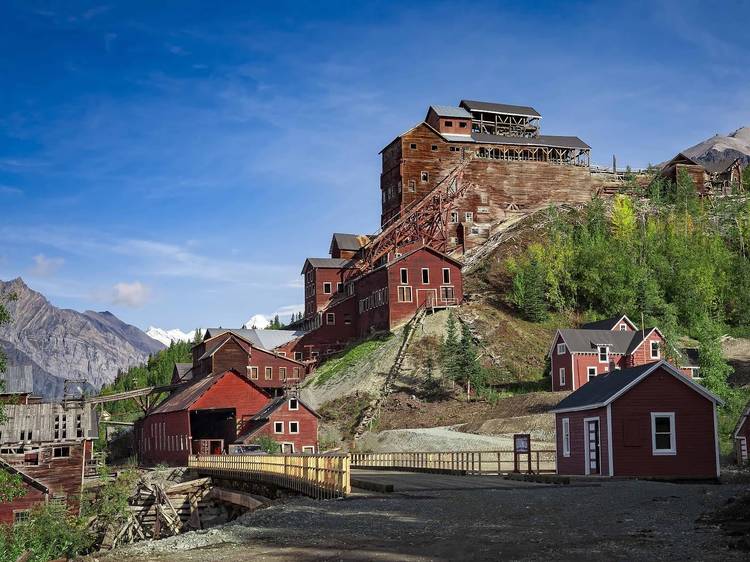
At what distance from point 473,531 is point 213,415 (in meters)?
60.4

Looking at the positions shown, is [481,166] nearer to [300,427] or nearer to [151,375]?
[300,427]

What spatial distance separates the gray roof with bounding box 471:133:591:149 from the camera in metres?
109

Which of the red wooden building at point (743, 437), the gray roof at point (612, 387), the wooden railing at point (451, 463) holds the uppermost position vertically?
the gray roof at point (612, 387)

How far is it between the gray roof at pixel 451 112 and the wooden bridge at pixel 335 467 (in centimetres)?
6109

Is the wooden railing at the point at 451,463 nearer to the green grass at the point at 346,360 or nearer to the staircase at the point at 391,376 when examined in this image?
the staircase at the point at 391,376

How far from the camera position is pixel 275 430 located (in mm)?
62719

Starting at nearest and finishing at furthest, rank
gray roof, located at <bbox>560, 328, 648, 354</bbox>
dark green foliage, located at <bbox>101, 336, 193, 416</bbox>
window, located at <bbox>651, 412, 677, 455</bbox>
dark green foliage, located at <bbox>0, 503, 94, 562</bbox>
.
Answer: dark green foliage, located at <bbox>0, 503, 94, 562</bbox> < window, located at <bbox>651, 412, 677, 455</bbox> < gray roof, located at <bbox>560, 328, 648, 354</bbox> < dark green foliage, located at <bbox>101, 336, 193, 416</bbox>

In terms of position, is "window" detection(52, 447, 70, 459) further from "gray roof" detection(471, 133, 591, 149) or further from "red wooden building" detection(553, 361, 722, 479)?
"gray roof" detection(471, 133, 591, 149)

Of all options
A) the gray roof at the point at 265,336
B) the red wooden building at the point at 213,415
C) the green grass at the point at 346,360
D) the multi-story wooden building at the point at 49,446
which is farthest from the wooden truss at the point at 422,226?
the multi-story wooden building at the point at 49,446

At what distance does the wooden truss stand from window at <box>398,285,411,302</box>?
423 inches

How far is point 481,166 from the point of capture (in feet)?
346

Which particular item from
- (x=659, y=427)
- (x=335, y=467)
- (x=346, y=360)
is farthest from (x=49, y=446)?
(x=659, y=427)

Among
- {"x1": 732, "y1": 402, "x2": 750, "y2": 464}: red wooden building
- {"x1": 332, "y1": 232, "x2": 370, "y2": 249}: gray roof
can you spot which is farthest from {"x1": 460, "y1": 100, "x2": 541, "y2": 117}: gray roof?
{"x1": 732, "y1": 402, "x2": 750, "y2": 464}: red wooden building

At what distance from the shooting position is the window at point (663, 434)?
114 ft
